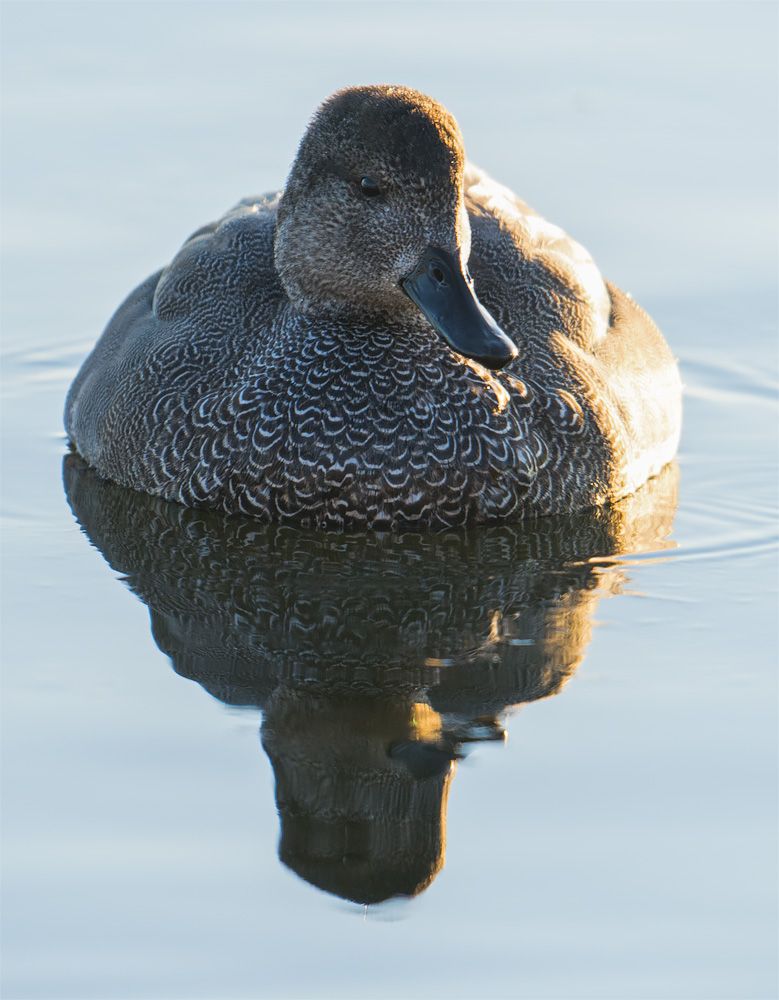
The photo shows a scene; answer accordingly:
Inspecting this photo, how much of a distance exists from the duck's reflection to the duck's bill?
111 centimetres

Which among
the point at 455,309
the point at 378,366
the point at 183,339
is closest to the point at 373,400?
the point at 378,366

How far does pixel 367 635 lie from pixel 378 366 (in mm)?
1541

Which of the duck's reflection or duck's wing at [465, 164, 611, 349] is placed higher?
duck's wing at [465, 164, 611, 349]

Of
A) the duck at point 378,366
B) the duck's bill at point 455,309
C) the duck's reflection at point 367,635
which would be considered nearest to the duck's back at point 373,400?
the duck at point 378,366

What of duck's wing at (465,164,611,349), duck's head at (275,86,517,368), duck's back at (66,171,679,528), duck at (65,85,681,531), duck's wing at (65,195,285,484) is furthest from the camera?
duck's wing at (465,164,611,349)

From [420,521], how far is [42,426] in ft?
10.3

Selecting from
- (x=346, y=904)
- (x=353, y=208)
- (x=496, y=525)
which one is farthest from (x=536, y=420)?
(x=346, y=904)

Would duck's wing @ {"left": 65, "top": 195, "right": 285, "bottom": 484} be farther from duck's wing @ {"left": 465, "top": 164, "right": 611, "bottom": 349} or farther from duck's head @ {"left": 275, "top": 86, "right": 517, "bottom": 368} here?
duck's wing @ {"left": 465, "top": 164, "right": 611, "bottom": 349}

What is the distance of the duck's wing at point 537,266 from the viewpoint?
9.73 metres

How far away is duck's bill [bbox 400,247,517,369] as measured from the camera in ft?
27.4

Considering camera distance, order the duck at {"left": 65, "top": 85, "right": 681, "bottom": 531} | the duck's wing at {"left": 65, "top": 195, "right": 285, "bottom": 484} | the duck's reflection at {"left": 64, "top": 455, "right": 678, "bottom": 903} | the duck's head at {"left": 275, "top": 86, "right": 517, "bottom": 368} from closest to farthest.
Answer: the duck's reflection at {"left": 64, "top": 455, "right": 678, "bottom": 903} < the duck's head at {"left": 275, "top": 86, "right": 517, "bottom": 368} < the duck at {"left": 65, "top": 85, "right": 681, "bottom": 531} < the duck's wing at {"left": 65, "top": 195, "right": 285, "bottom": 484}

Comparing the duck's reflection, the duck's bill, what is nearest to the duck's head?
the duck's bill

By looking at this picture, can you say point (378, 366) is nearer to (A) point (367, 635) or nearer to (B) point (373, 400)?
(B) point (373, 400)

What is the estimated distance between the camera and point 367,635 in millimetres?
8188
